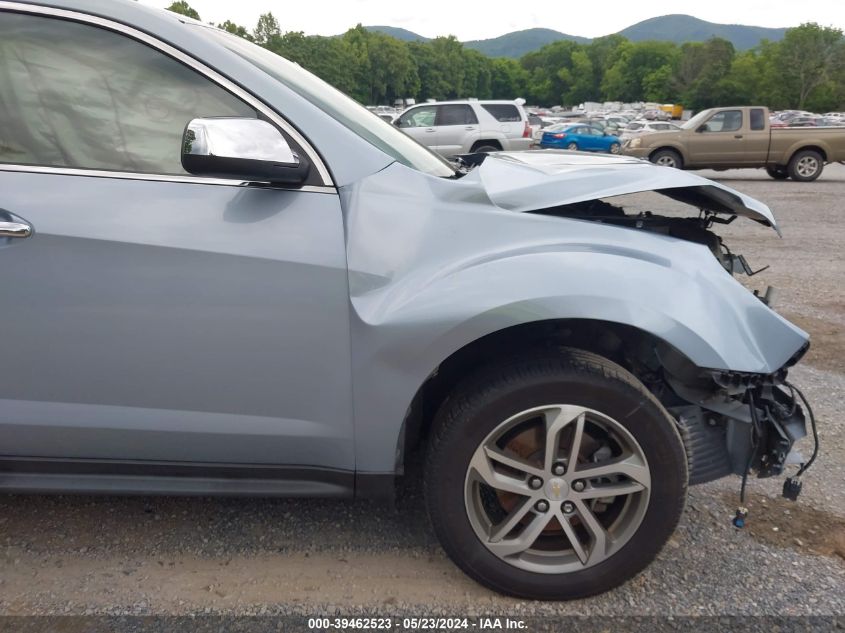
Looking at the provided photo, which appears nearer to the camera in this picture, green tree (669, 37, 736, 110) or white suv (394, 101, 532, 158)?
white suv (394, 101, 532, 158)

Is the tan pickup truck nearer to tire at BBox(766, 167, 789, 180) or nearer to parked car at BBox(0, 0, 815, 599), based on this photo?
tire at BBox(766, 167, 789, 180)

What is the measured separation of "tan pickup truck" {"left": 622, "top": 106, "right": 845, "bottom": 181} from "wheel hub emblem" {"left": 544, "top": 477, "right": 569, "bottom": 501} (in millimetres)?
14248

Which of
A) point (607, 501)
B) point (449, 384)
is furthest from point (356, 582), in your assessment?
point (607, 501)

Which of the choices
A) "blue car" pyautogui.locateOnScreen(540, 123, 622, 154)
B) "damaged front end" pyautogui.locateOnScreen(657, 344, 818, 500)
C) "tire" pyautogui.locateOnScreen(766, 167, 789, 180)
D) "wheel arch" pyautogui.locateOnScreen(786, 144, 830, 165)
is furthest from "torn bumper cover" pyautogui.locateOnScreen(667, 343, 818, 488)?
"blue car" pyautogui.locateOnScreen(540, 123, 622, 154)

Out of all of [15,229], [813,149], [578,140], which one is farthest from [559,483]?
[578,140]

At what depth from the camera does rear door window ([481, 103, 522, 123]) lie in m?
15.7

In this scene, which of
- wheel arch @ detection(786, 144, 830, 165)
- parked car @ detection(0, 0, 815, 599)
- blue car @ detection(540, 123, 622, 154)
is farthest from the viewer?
blue car @ detection(540, 123, 622, 154)

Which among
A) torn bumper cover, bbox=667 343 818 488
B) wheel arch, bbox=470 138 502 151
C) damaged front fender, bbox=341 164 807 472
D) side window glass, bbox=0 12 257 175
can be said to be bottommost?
torn bumper cover, bbox=667 343 818 488

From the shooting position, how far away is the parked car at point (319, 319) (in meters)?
1.89

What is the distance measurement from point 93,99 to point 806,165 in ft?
52.6

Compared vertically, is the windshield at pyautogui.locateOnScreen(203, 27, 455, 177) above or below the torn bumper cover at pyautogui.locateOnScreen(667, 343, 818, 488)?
above

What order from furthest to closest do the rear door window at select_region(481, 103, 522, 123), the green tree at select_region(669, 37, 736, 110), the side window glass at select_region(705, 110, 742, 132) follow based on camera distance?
the green tree at select_region(669, 37, 736, 110) < the rear door window at select_region(481, 103, 522, 123) < the side window glass at select_region(705, 110, 742, 132)

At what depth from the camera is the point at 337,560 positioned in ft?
7.68

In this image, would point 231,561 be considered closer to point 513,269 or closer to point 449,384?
point 449,384
